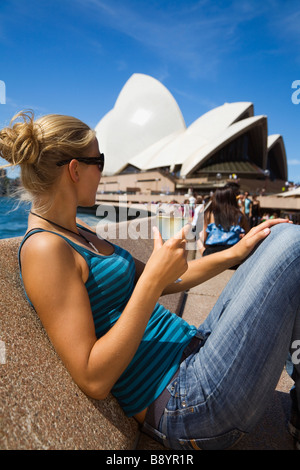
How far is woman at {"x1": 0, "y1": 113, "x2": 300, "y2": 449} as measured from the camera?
81 cm

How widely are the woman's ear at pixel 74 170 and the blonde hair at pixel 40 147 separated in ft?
0.08

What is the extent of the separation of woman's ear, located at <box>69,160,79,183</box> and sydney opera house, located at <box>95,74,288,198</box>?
27.7 metres

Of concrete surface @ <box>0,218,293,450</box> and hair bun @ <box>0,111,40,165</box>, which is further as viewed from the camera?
hair bun @ <box>0,111,40,165</box>

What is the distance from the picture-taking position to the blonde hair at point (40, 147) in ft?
3.20

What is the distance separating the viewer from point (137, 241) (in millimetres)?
2586

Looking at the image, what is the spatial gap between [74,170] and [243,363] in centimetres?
80

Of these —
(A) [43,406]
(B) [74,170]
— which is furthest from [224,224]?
(A) [43,406]

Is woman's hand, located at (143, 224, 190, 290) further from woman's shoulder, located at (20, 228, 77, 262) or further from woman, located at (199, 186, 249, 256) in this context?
woman, located at (199, 186, 249, 256)

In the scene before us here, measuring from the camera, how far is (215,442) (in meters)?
0.92

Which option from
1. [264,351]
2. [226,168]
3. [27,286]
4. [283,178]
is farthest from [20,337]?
[283,178]

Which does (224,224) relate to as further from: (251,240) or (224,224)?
(251,240)

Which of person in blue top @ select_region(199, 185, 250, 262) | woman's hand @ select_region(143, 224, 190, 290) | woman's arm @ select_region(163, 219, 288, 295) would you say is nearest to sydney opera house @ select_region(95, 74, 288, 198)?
person in blue top @ select_region(199, 185, 250, 262)

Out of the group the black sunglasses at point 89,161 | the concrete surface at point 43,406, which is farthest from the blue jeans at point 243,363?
the black sunglasses at point 89,161
